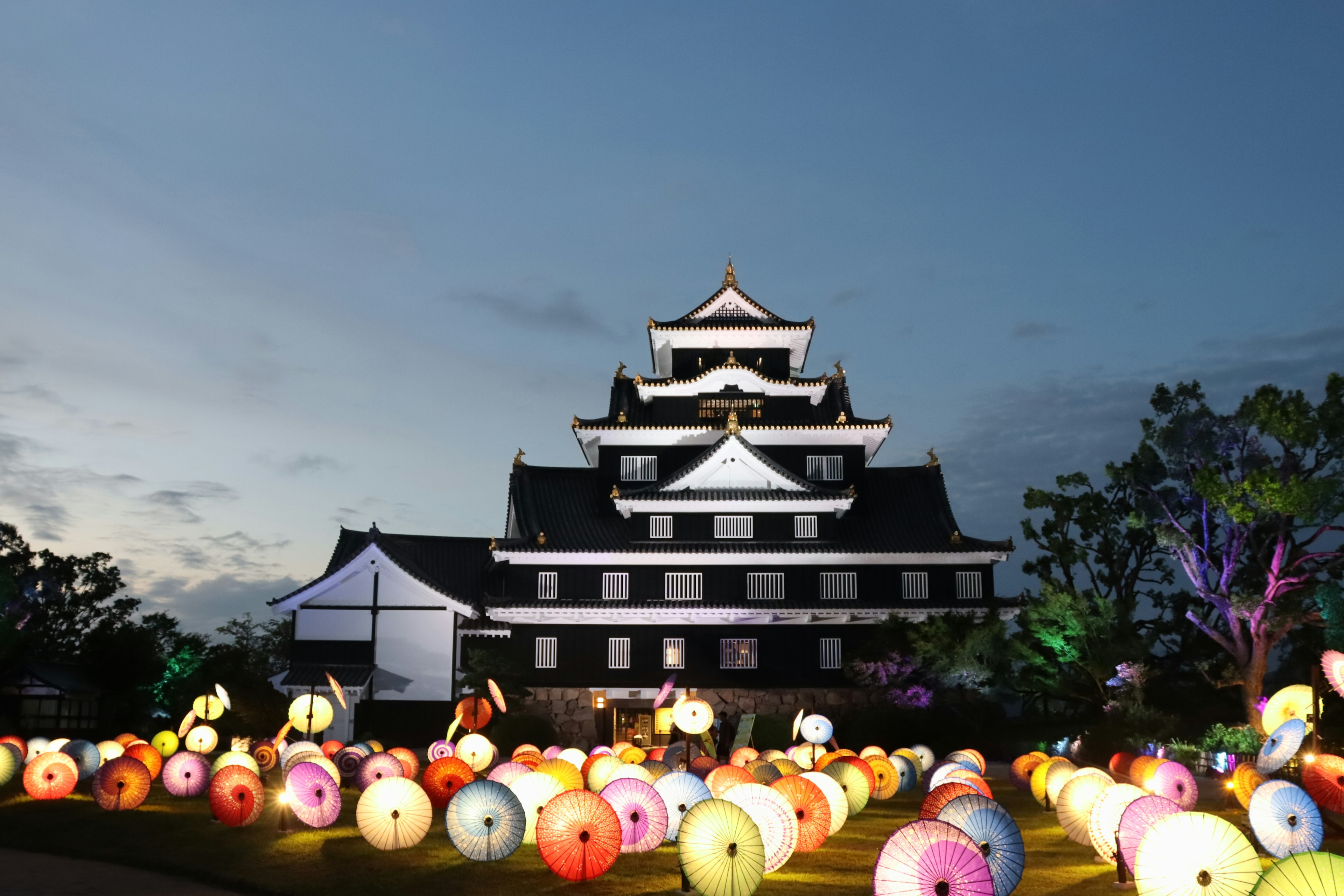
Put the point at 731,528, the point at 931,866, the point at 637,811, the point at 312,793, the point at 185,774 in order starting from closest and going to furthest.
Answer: the point at 931,866
the point at 637,811
the point at 312,793
the point at 185,774
the point at 731,528

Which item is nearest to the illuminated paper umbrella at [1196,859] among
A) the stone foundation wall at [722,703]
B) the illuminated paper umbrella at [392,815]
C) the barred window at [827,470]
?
the illuminated paper umbrella at [392,815]

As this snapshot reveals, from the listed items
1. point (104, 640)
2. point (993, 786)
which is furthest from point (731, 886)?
point (104, 640)

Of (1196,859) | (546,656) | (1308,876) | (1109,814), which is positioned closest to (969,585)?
(546,656)

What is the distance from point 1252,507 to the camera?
35.7 m

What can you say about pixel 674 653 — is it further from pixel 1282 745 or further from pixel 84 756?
pixel 1282 745

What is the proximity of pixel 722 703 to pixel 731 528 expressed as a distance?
23.0ft

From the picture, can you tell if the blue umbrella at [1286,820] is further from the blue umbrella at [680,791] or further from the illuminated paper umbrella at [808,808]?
the blue umbrella at [680,791]

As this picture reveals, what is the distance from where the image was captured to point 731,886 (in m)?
15.1

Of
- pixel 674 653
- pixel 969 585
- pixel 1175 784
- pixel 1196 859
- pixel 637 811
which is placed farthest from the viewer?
pixel 969 585

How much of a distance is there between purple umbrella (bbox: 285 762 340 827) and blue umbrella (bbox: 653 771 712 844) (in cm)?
689

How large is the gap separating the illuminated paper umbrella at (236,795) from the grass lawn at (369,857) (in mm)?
277

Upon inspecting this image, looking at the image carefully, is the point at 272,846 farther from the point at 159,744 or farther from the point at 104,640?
the point at 104,640

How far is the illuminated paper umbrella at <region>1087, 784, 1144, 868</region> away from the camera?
1711 cm

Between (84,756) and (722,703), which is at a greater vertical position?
(722,703)
